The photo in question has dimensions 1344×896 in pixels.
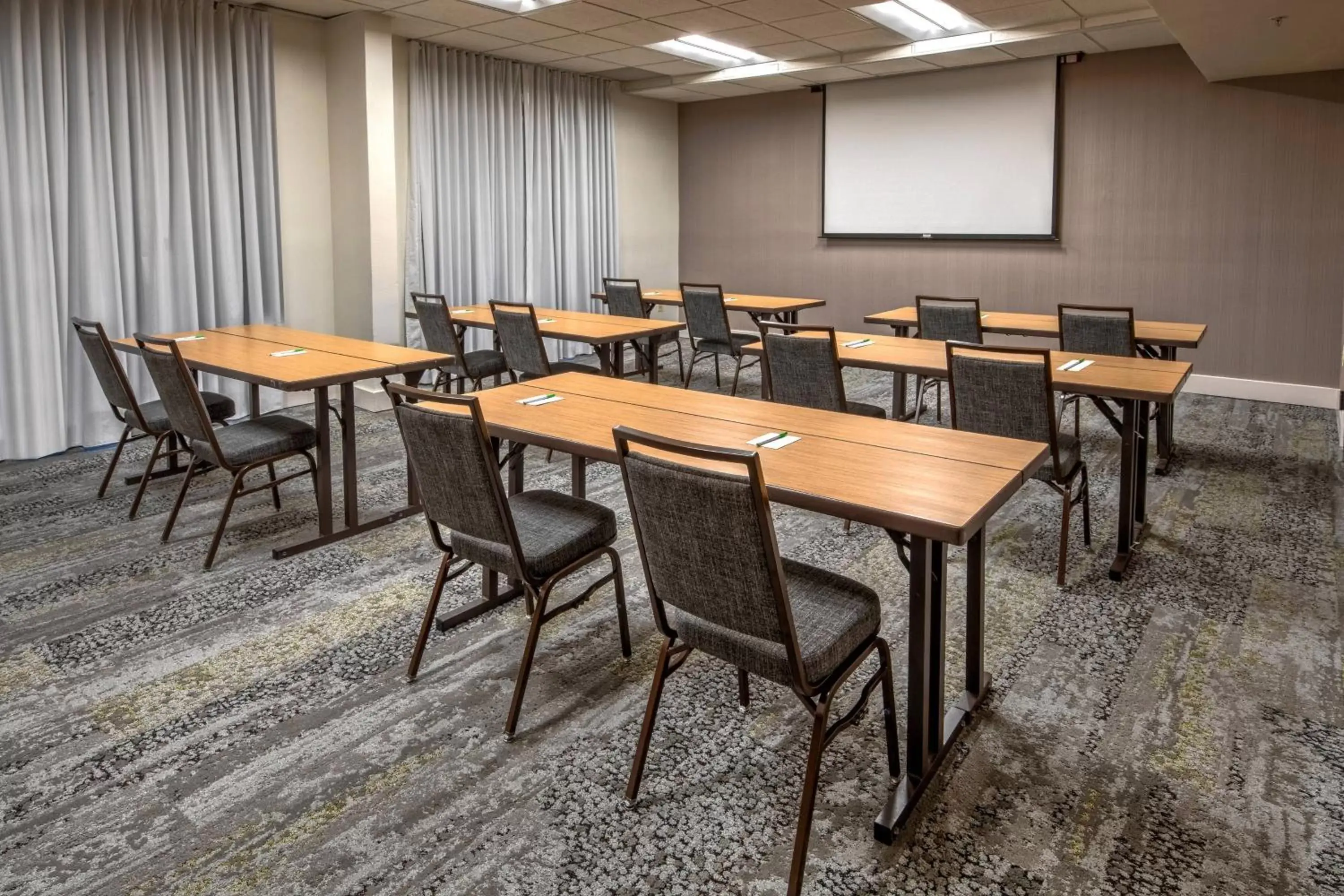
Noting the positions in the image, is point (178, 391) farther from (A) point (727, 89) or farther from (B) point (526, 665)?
(A) point (727, 89)

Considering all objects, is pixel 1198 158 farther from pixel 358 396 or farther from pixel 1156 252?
pixel 358 396

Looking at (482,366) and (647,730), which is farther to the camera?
(482,366)

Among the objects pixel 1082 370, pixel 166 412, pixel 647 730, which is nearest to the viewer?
Answer: pixel 647 730

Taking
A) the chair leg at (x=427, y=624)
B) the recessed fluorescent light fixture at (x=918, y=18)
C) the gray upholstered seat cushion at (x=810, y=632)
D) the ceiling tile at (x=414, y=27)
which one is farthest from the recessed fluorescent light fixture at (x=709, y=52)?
the gray upholstered seat cushion at (x=810, y=632)

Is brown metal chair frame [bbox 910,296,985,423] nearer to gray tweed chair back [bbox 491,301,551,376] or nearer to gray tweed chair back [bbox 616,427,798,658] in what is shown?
gray tweed chair back [bbox 491,301,551,376]

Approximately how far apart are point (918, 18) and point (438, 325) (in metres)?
3.86

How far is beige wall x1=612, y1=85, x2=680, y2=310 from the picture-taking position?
8.69 m

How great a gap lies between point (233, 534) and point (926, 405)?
4257mm

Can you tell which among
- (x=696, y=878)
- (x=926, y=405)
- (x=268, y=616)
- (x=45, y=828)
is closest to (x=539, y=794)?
(x=696, y=878)

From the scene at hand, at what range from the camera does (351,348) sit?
167 inches

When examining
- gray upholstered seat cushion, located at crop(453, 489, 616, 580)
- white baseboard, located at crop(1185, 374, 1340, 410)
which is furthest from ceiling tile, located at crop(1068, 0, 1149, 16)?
gray upholstered seat cushion, located at crop(453, 489, 616, 580)

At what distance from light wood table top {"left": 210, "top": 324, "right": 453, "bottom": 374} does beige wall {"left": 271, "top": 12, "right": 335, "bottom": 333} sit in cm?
130

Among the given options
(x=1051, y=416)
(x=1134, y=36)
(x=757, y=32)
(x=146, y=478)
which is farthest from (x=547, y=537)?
(x=1134, y=36)

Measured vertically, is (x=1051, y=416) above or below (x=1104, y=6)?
below
